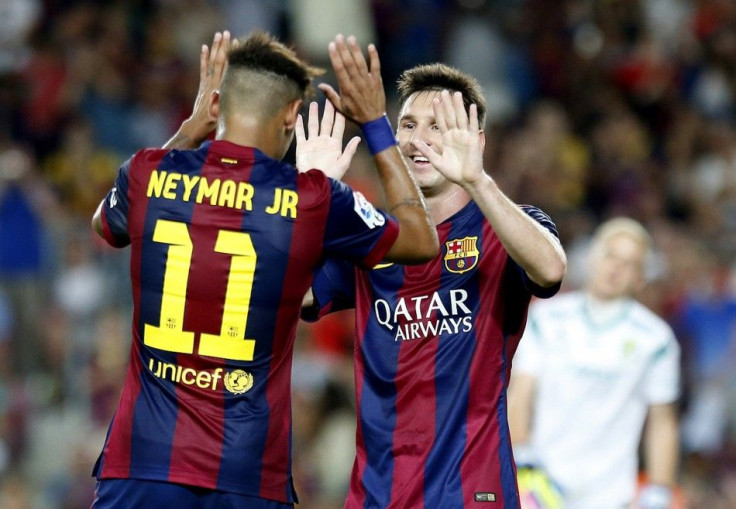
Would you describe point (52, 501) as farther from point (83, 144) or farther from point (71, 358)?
point (83, 144)

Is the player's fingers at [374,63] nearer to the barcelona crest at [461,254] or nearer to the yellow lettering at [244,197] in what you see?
the yellow lettering at [244,197]

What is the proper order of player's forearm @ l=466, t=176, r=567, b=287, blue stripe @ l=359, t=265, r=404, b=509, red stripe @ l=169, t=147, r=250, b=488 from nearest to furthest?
1. red stripe @ l=169, t=147, r=250, b=488
2. player's forearm @ l=466, t=176, r=567, b=287
3. blue stripe @ l=359, t=265, r=404, b=509

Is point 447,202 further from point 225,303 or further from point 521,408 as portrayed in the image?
point 521,408

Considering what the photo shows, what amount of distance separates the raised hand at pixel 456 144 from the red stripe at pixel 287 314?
1.84ft

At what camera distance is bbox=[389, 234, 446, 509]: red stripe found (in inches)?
191

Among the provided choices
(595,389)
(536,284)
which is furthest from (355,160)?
(536,284)

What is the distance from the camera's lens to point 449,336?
4.93 m

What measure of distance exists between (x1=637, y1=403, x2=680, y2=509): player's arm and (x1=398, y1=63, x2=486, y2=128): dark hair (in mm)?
2290

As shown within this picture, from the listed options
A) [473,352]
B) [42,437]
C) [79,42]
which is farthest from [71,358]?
[473,352]

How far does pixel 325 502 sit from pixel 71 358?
209cm

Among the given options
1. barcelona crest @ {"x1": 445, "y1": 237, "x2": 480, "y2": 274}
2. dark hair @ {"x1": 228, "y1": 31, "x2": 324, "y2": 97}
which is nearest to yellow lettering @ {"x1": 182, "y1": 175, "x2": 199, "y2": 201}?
dark hair @ {"x1": 228, "y1": 31, "x2": 324, "y2": 97}

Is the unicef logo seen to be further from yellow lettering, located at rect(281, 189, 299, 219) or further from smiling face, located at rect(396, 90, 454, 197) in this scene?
smiling face, located at rect(396, 90, 454, 197)

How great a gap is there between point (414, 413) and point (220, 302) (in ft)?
3.13

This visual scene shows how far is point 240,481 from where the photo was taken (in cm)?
430
